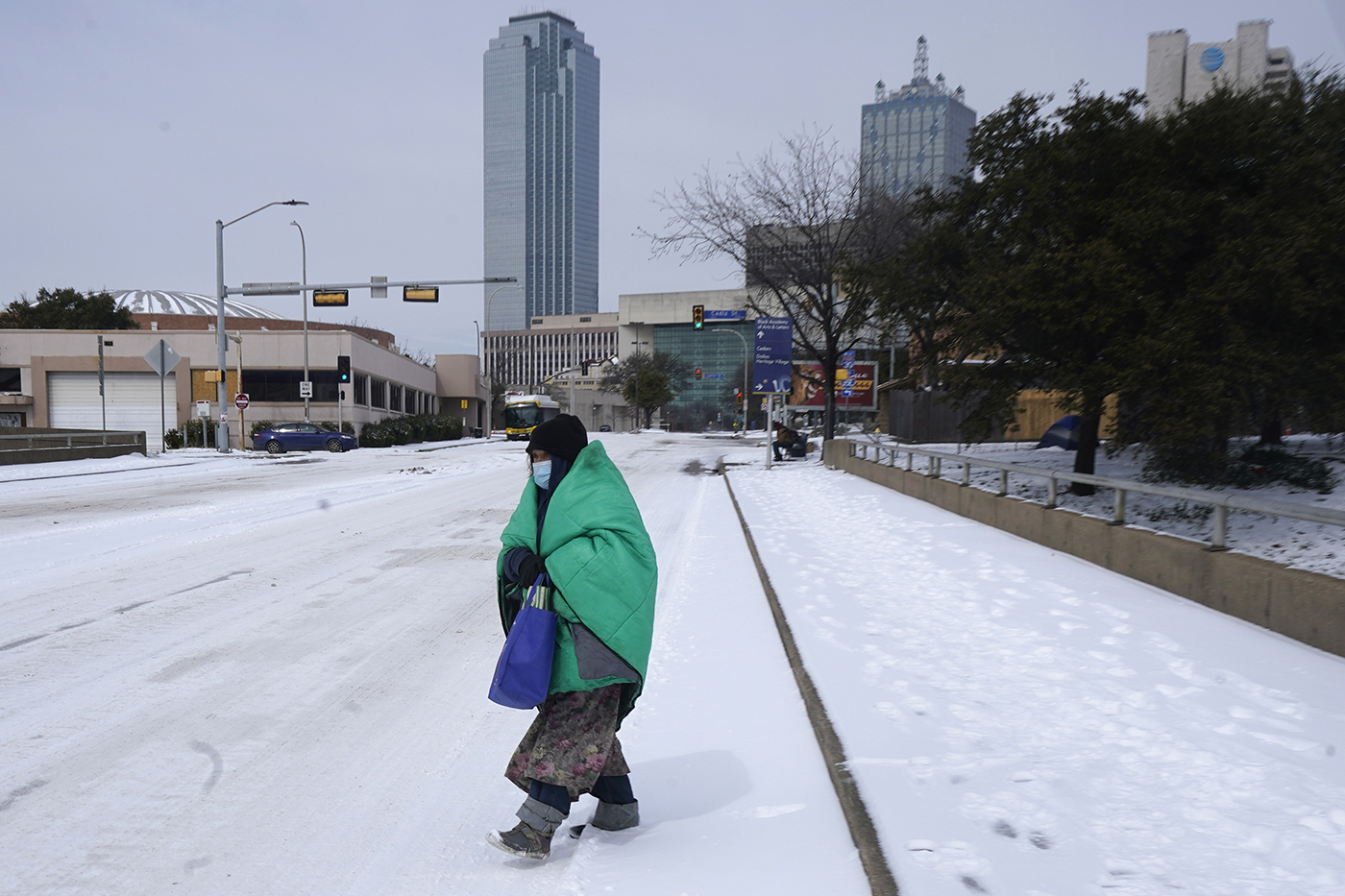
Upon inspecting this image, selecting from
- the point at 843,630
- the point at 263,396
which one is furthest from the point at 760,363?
the point at 263,396

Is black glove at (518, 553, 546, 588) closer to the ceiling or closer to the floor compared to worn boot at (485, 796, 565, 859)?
closer to the ceiling

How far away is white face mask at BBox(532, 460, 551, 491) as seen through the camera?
3.59m

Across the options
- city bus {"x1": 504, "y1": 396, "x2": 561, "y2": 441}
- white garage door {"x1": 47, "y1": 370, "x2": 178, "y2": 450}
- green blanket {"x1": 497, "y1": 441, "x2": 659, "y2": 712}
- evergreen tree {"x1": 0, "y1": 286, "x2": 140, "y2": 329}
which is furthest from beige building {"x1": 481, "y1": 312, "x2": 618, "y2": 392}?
green blanket {"x1": 497, "y1": 441, "x2": 659, "y2": 712}

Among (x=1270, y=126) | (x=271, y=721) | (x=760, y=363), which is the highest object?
(x=1270, y=126)

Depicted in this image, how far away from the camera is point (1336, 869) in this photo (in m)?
3.32

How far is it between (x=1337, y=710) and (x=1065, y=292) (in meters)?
8.06

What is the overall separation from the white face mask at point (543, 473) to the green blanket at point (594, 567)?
11 cm

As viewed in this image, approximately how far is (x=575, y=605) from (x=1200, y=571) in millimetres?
6459

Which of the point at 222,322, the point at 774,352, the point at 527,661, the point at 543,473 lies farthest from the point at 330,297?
the point at 527,661

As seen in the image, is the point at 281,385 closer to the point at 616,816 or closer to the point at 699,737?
the point at 699,737

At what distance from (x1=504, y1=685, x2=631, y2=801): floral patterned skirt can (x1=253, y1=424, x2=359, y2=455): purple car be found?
37.8 meters

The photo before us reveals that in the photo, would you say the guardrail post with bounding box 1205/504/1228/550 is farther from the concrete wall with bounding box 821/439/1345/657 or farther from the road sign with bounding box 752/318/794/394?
the road sign with bounding box 752/318/794/394

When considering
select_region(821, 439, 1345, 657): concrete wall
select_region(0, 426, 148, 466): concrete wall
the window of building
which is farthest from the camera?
the window of building

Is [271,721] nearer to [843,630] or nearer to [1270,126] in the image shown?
[843,630]
